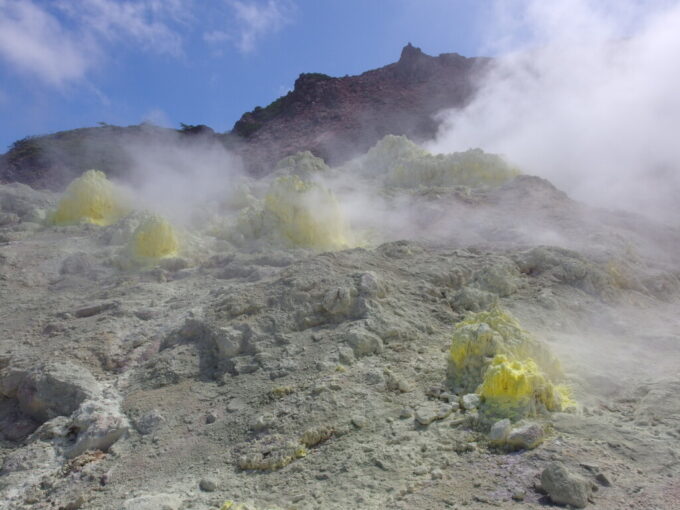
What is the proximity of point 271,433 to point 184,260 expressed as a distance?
3426 millimetres

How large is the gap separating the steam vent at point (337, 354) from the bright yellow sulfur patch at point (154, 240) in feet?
0.06

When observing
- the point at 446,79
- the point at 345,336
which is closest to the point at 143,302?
the point at 345,336

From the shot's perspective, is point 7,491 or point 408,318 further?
point 408,318

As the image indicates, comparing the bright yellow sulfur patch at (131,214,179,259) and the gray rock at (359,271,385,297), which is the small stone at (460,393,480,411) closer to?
the gray rock at (359,271,385,297)

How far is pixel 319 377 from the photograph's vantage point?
343 centimetres

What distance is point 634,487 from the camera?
2371 millimetres

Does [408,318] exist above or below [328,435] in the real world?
above

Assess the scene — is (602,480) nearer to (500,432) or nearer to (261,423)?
(500,432)

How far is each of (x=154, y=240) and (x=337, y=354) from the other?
10.8 feet

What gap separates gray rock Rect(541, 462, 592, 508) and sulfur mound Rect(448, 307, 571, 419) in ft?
1.61

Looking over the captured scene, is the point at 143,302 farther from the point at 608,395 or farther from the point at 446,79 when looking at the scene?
the point at 446,79

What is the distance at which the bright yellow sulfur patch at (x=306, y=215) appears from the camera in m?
6.66

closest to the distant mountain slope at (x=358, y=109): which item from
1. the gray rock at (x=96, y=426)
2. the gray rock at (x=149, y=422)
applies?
the gray rock at (x=96, y=426)

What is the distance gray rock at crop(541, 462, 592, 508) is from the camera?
7.48 ft
